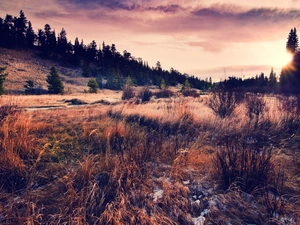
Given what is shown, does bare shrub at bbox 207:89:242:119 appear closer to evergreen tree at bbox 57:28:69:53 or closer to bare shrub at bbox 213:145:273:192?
bare shrub at bbox 213:145:273:192

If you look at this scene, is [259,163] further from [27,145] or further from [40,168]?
[27,145]

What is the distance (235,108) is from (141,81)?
6619 cm

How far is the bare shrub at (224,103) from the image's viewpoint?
734 cm

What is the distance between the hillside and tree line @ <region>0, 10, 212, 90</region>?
349 centimetres

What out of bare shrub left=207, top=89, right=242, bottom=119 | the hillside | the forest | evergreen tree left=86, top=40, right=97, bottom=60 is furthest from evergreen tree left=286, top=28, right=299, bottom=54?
evergreen tree left=86, top=40, right=97, bottom=60

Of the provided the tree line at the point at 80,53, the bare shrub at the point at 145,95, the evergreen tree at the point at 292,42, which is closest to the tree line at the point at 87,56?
the tree line at the point at 80,53

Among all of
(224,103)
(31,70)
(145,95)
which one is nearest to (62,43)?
(31,70)

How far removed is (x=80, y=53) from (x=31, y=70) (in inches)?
1126

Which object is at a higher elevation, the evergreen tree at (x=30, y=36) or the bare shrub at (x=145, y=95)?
the evergreen tree at (x=30, y=36)

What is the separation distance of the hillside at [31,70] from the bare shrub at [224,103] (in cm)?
4238

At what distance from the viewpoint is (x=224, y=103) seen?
24.7ft

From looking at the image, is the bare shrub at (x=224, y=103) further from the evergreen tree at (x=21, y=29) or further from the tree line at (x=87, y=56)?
the evergreen tree at (x=21, y=29)

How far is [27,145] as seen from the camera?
379 centimetres

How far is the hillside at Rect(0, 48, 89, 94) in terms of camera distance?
46.7 metres
